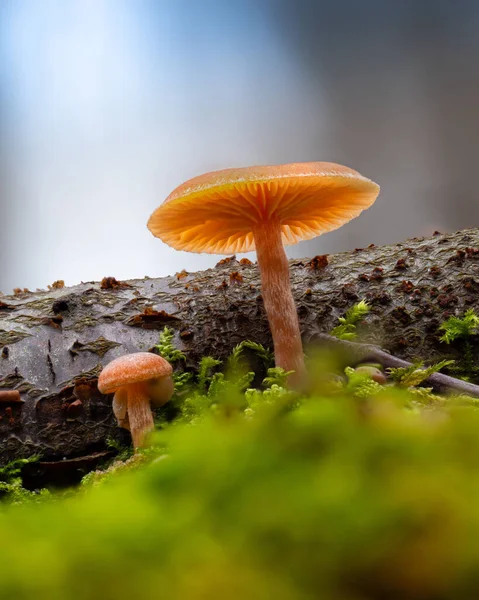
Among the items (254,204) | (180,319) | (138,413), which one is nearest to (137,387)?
(138,413)

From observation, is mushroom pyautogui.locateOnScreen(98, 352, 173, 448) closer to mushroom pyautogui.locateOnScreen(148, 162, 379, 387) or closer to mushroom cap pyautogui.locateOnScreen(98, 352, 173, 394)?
mushroom cap pyautogui.locateOnScreen(98, 352, 173, 394)

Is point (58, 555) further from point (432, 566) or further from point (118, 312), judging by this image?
point (118, 312)

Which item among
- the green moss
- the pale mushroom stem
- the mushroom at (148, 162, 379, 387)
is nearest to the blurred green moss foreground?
the mushroom at (148, 162, 379, 387)

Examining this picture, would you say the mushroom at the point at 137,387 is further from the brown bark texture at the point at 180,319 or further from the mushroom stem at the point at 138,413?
the brown bark texture at the point at 180,319

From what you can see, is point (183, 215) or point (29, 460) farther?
point (183, 215)

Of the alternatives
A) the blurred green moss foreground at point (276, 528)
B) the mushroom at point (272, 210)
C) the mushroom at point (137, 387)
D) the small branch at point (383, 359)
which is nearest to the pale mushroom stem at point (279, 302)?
the mushroom at point (272, 210)

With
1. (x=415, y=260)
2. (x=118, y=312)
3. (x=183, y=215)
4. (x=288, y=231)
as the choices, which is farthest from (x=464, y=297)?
(x=118, y=312)
